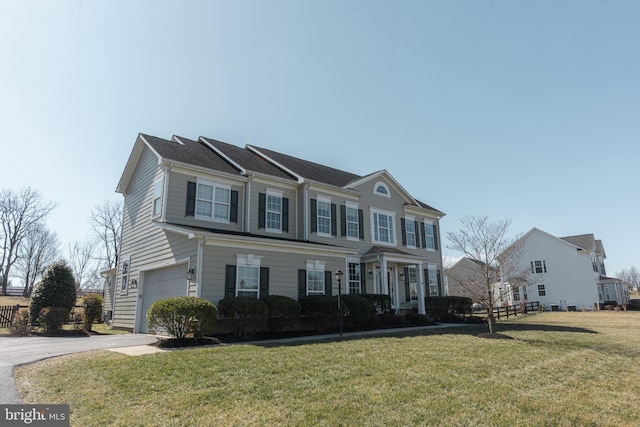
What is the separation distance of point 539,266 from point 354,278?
1111 inches

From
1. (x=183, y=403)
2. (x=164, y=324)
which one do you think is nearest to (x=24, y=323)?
(x=164, y=324)

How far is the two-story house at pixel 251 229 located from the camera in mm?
13820

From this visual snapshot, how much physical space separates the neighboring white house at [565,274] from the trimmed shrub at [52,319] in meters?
34.8

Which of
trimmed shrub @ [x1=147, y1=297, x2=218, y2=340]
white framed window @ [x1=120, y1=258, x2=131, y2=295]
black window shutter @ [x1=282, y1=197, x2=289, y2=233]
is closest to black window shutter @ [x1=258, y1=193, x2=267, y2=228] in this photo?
black window shutter @ [x1=282, y1=197, x2=289, y2=233]

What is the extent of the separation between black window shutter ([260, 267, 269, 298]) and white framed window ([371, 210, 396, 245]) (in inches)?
326

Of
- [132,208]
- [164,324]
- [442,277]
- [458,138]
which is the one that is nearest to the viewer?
[164,324]

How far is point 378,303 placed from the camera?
17.1 m

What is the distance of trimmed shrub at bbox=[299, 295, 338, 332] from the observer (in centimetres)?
1433

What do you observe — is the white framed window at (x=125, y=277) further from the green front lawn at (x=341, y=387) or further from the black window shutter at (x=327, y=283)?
the green front lawn at (x=341, y=387)

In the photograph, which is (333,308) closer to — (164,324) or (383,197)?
(164,324)

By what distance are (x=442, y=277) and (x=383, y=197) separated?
670 cm

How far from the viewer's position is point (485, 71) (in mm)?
14141

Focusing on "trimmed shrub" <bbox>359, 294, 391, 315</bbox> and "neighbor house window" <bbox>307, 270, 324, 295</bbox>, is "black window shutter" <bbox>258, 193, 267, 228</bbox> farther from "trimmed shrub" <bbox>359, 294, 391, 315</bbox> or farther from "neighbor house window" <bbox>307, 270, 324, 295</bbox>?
"trimmed shrub" <bbox>359, 294, 391, 315</bbox>

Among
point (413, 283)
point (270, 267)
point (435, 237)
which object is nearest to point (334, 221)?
point (270, 267)
